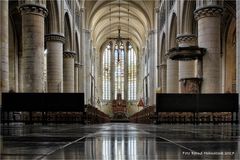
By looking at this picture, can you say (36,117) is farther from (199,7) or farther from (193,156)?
(193,156)

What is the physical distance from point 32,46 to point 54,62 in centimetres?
571

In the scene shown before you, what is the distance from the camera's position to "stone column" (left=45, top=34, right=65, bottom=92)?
75.5 ft

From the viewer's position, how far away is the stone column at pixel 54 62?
75.5ft

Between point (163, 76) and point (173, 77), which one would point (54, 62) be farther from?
point (163, 76)

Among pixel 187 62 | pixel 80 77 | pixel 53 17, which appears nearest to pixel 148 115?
pixel 187 62

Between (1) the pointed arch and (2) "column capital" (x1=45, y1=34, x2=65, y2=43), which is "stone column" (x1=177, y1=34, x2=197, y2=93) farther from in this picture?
(1) the pointed arch

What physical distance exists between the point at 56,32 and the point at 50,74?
266 centimetres

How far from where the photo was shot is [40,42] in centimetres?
1767

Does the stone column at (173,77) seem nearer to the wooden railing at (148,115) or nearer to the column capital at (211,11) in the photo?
the wooden railing at (148,115)

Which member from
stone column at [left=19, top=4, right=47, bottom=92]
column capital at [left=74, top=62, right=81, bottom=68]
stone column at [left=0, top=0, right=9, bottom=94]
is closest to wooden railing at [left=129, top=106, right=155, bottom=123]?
stone column at [left=19, top=4, right=47, bottom=92]

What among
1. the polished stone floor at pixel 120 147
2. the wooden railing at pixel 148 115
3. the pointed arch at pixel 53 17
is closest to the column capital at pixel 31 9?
the pointed arch at pixel 53 17

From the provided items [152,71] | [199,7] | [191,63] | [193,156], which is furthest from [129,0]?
[193,156]

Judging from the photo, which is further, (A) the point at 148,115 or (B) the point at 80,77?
(B) the point at 80,77

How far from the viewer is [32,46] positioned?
57.1 feet
